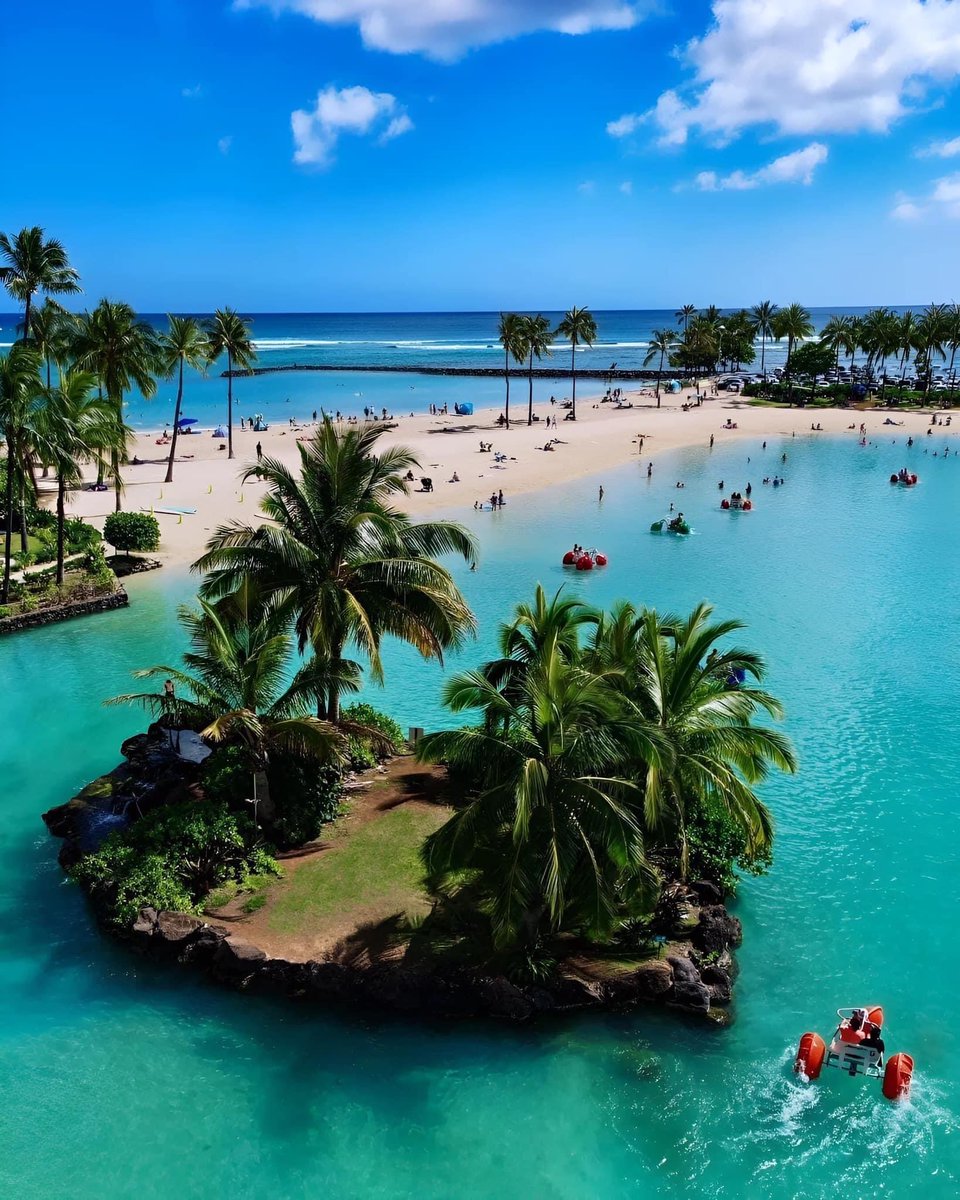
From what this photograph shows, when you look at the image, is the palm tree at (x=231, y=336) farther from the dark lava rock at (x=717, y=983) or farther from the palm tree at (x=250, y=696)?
the dark lava rock at (x=717, y=983)

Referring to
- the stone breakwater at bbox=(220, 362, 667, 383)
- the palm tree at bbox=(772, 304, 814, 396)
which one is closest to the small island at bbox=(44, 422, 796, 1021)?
the palm tree at bbox=(772, 304, 814, 396)

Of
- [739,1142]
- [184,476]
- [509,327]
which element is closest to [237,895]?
[739,1142]

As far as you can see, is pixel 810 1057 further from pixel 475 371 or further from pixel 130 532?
pixel 475 371

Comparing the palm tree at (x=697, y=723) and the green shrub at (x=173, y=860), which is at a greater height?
the palm tree at (x=697, y=723)

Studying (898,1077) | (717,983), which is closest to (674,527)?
(717,983)

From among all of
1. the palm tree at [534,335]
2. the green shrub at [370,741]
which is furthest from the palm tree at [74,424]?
the palm tree at [534,335]

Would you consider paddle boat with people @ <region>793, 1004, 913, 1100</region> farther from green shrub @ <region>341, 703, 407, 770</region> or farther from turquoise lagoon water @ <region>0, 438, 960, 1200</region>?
green shrub @ <region>341, 703, 407, 770</region>

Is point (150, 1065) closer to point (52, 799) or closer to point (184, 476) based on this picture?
point (52, 799)
